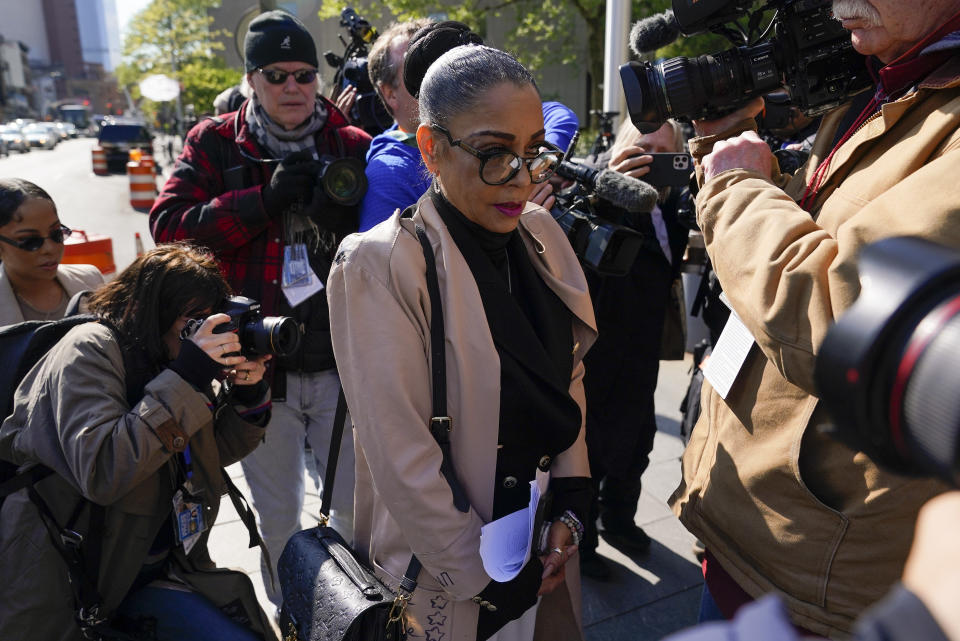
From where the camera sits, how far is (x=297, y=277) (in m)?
2.68

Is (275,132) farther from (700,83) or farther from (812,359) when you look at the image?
(812,359)

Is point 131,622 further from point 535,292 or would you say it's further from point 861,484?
point 861,484

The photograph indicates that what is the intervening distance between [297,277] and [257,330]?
626mm

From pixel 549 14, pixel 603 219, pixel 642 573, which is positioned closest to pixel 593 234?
pixel 603 219

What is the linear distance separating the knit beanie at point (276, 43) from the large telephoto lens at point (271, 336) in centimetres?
118

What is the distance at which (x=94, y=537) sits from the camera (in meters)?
1.98

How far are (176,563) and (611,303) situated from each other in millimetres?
1972

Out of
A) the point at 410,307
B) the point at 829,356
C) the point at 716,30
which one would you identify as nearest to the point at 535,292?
the point at 410,307

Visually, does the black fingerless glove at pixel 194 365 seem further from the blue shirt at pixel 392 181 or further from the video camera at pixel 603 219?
the video camera at pixel 603 219

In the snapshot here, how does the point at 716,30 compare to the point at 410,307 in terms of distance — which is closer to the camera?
the point at 410,307

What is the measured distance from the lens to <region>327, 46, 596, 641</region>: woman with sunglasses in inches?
57.6

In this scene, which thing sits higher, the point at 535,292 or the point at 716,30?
the point at 716,30

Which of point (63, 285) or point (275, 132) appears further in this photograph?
point (63, 285)

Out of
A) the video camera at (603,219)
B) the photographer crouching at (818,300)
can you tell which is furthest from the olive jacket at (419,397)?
the video camera at (603,219)
